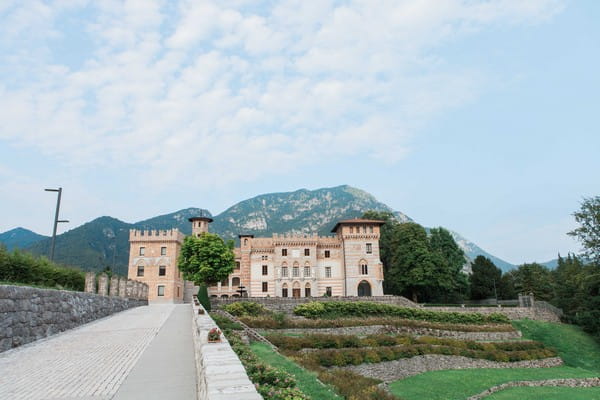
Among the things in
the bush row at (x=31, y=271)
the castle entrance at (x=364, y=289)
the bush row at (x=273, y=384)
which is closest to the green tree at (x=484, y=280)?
the castle entrance at (x=364, y=289)

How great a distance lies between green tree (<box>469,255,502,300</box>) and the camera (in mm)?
60344

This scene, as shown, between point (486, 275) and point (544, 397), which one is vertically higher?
point (486, 275)

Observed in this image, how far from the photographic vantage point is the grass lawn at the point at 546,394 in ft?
66.2

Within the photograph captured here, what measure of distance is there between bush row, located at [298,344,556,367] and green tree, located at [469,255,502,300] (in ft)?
96.4

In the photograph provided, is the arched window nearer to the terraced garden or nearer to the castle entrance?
the castle entrance

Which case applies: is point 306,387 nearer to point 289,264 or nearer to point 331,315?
point 331,315

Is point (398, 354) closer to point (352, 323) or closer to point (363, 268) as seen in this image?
point (352, 323)

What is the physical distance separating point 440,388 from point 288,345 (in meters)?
8.66

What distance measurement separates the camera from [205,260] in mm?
40031

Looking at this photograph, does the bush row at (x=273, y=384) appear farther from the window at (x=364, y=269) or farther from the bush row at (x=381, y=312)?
the window at (x=364, y=269)

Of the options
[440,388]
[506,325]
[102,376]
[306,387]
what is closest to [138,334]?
[102,376]

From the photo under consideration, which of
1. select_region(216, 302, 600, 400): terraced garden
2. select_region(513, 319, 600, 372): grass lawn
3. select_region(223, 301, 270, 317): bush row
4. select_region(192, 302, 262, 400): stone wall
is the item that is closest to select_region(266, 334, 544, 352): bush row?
select_region(216, 302, 600, 400): terraced garden

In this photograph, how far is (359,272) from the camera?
5222 centimetres

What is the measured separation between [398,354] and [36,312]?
65.1 ft
